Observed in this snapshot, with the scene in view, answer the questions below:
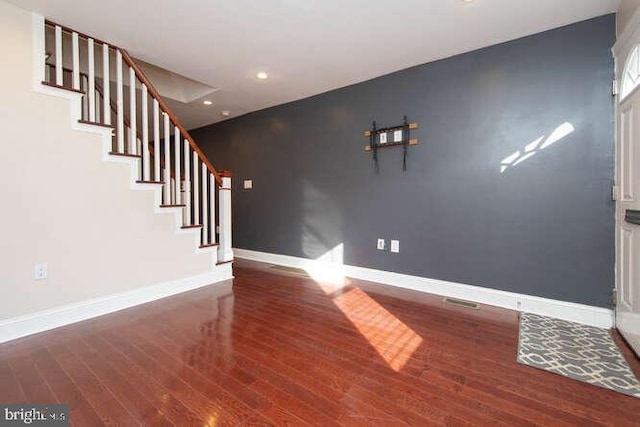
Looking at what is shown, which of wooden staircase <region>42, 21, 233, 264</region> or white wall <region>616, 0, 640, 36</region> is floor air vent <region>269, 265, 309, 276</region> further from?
white wall <region>616, 0, 640, 36</region>

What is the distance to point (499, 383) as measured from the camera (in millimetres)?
1745

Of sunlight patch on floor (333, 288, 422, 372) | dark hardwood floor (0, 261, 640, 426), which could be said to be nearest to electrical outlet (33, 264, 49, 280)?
dark hardwood floor (0, 261, 640, 426)

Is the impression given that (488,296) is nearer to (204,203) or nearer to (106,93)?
(204,203)

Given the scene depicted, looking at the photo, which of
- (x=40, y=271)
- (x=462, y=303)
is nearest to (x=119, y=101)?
(x=40, y=271)

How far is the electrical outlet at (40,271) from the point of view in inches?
94.9

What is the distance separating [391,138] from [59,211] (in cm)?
334

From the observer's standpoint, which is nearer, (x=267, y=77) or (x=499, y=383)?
(x=499, y=383)

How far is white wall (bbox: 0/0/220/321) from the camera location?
90.3 inches

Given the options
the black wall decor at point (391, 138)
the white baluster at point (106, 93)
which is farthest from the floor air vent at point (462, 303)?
the white baluster at point (106, 93)

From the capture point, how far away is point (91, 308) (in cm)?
269

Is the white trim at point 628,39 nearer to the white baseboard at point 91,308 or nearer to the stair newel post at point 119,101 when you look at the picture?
the stair newel post at point 119,101

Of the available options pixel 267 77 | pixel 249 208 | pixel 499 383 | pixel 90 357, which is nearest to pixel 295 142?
pixel 267 77

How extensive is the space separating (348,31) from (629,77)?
217 centimetres

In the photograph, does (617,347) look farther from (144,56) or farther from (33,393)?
(144,56)
